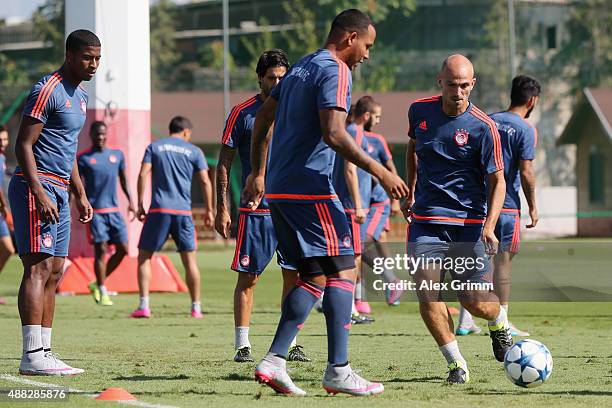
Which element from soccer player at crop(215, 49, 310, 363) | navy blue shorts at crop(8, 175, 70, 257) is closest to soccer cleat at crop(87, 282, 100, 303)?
soccer player at crop(215, 49, 310, 363)

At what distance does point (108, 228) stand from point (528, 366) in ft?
33.1

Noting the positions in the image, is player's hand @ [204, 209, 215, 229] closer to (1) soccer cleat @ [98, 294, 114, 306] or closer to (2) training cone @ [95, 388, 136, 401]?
(1) soccer cleat @ [98, 294, 114, 306]

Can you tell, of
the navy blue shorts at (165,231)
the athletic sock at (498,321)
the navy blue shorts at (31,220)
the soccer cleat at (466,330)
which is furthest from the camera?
the navy blue shorts at (165,231)

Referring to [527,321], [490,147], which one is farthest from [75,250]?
[490,147]

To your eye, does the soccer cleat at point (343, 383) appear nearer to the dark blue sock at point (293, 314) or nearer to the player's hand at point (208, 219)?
the dark blue sock at point (293, 314)

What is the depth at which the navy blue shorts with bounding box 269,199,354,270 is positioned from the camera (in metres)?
7.75

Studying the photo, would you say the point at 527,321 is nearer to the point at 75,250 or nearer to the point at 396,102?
the point at 75,250

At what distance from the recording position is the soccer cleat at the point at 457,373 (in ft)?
27.6

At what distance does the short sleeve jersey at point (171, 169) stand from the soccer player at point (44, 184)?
5.55 m

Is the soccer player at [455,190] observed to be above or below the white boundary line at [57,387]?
above

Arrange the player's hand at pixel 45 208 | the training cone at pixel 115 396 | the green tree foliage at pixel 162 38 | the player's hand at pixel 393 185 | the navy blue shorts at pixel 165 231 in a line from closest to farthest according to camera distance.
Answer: the player's hand at pixel 393 185, the training cone at pixel 115 396, the player's hand at pixel 45 208, the navy blue shorts at pixel 165 231, the green tree foliage at pixel 162 38

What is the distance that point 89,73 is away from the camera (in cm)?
925

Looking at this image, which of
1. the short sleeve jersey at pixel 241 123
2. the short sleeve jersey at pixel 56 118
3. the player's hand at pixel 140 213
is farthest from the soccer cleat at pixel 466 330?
the short sleeve jersey at pixel 56 118

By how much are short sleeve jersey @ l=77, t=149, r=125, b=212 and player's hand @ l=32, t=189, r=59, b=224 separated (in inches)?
321
